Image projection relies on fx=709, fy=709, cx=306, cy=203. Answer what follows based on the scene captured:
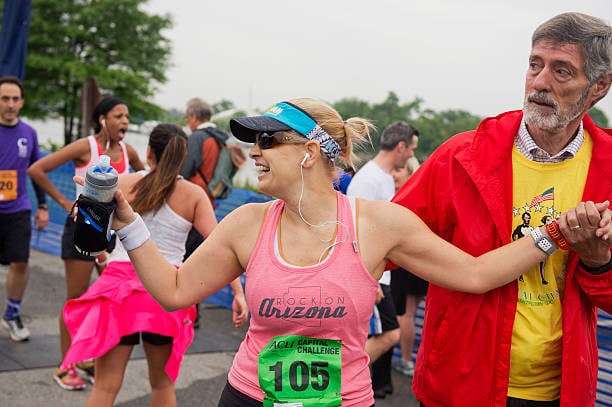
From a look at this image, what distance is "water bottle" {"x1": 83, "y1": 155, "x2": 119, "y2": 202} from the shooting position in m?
2.28

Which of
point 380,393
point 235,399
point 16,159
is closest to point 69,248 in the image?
point 16,159

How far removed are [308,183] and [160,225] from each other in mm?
1677

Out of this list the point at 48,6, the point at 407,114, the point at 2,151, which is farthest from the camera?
the point at 48,6

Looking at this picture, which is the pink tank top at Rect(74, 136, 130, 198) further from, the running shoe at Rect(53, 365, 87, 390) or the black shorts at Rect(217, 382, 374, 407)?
the black shorts at Rect(217, 382, 374, 407)

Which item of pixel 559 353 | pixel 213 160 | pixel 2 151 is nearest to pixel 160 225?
pixel 559 353

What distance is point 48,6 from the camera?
99.3ft

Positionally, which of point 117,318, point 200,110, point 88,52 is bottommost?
point 88,52

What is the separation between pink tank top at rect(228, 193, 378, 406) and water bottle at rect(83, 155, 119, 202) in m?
0.54

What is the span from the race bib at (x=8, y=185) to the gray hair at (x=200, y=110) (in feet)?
7.10

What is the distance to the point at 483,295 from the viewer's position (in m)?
2.58

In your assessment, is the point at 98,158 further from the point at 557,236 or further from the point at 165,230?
the point at 557,236

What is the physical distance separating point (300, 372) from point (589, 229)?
107cm

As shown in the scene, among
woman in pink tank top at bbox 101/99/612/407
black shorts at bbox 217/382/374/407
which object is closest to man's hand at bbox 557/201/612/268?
woman in pink tank top at bbox 101/99/612/407

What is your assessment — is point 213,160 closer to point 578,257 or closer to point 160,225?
point 160,225
